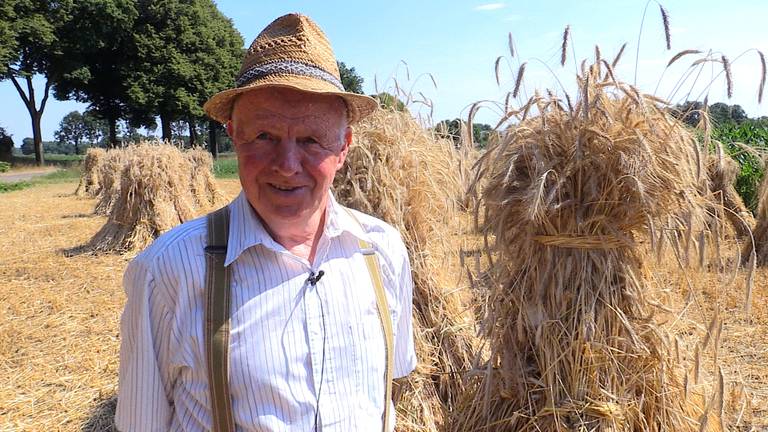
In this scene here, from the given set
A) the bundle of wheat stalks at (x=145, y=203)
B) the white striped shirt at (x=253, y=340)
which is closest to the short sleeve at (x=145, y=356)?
the white striped shirt at (x=253, y=340)

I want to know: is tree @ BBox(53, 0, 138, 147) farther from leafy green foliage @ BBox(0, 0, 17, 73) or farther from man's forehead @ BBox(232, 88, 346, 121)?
man's forehead @ BBox(232, 88, 346, 121)

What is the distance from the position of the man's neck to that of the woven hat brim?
1.09 feet

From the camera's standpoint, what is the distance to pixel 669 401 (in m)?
2.46

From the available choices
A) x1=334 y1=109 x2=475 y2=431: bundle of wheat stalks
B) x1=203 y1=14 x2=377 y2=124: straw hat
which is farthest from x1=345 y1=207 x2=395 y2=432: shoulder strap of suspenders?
x1=334 y1=109 x2=475 y2=431: bundle of wheat stalks

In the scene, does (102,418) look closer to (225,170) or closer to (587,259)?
(587,259)

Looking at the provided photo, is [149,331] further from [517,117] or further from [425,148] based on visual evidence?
[425,148]

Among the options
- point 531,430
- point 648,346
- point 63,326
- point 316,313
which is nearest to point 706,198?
point 648,346

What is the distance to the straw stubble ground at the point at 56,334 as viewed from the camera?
3.93 m

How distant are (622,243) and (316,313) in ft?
4.65

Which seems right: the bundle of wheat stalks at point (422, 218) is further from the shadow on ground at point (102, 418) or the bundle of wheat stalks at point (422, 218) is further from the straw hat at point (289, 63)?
the shadow on ground at point (102, 418)

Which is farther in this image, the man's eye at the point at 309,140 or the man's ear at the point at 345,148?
the man's ear at the point at 345,148

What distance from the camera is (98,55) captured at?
37.5 metres

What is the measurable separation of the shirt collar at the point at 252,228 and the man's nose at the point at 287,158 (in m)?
0.15

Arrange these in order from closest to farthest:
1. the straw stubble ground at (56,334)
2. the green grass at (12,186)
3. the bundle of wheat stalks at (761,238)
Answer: the straw stubble ground at (56,334), the bundle of wheat stalks at (761,238), the green grass at (12,186)
